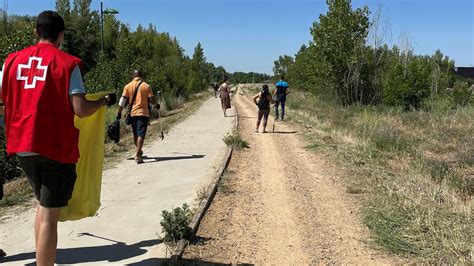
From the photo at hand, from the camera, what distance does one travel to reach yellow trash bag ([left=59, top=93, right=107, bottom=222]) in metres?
4.53

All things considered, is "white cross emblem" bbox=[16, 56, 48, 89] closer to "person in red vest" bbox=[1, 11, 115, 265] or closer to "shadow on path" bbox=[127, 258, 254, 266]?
"person in red vest" bbox=[1, 11, 115, 265]

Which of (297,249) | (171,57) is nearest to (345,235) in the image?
(297,249)

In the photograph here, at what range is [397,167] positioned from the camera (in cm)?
915

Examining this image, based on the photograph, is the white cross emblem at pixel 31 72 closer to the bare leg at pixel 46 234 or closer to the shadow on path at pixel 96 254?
the bare leg at pixel 46 234

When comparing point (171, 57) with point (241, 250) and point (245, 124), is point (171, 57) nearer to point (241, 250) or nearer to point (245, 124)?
point (245, 124)

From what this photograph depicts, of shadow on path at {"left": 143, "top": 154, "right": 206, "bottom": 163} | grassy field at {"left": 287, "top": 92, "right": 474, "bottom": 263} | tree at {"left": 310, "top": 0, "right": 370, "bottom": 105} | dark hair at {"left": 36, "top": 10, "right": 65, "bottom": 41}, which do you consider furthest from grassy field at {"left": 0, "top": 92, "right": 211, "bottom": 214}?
tree at {"left": 310, "top": 0, "right": 370, "bottom": 105}

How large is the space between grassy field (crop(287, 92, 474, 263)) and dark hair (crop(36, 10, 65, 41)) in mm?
3880

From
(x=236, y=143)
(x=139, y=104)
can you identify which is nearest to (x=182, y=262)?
(x=139, y=104)

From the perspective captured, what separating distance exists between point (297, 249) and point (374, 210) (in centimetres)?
162

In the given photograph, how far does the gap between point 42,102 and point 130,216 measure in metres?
3.13

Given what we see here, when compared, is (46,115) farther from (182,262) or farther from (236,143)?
(236,143)

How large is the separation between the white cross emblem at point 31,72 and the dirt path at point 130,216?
6.54 feet

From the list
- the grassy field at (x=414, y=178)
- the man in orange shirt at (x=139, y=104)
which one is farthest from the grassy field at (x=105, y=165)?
the grassy field at (x=414, y=178)

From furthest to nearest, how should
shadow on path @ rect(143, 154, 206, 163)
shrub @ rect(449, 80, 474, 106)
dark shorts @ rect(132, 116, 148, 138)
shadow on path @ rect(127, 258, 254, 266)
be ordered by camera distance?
shrub @ rect(449, 80, 474, 106) → shadow on path @ rect(143, 154, 206, 163) → dark shorts @ rect(132, 116, 148, 138) → shadow on path @ rect(127, 258, 254, 266)
